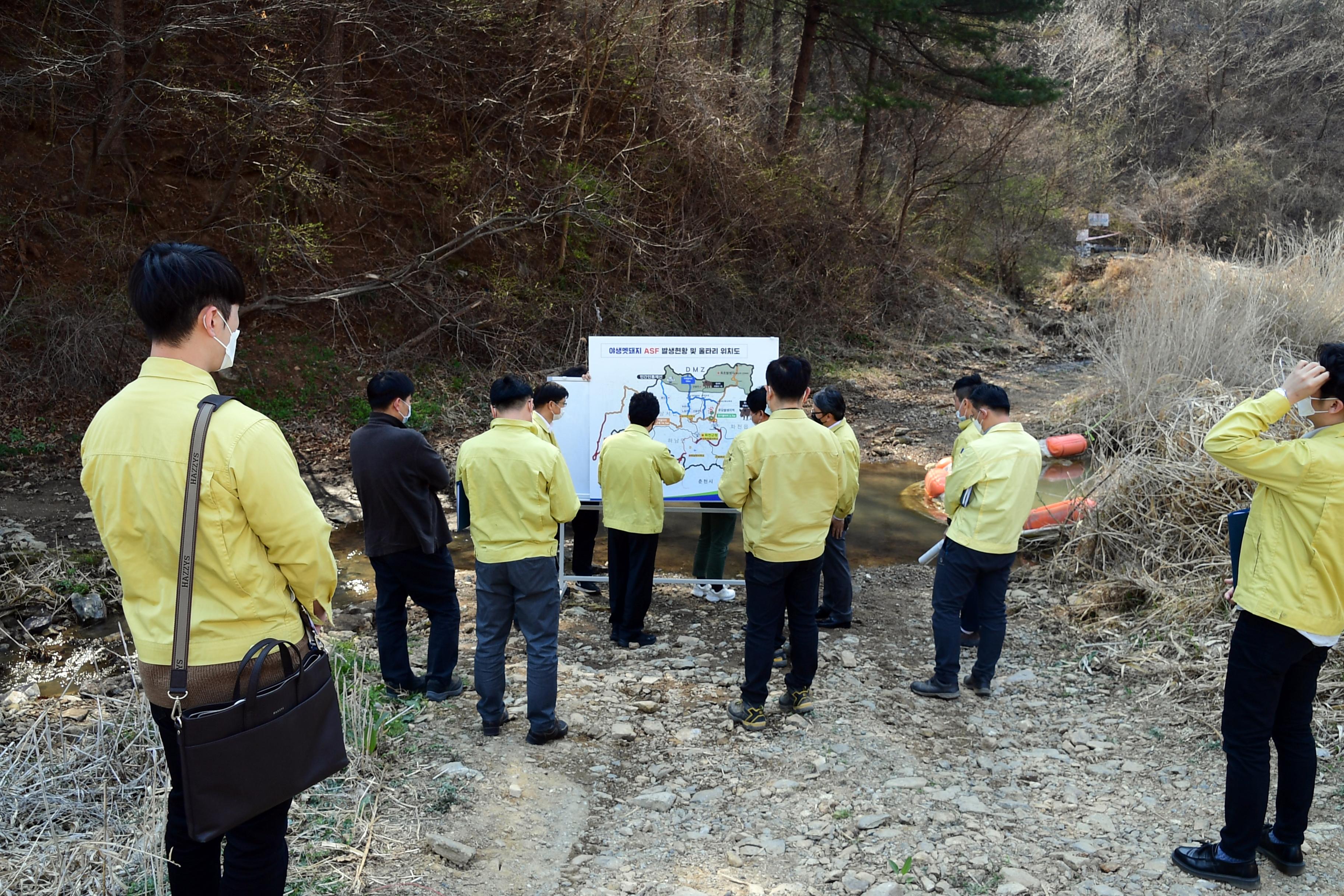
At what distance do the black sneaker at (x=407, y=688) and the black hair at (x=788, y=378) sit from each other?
2.62 meters

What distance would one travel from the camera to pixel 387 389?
4609 millimetres

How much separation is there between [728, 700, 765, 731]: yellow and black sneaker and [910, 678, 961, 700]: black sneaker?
107 cm

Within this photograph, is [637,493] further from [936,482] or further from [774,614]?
[936,482]

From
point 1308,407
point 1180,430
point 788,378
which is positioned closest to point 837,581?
point 788,378

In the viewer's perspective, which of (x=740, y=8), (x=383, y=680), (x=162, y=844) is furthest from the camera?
(x=740, y=8)

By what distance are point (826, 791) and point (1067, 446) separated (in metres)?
9.17

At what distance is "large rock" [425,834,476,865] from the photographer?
10.9ft

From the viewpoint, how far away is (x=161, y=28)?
970 cm

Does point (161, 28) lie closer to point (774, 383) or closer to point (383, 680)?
point (383, 680)

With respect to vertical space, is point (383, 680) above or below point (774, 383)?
below

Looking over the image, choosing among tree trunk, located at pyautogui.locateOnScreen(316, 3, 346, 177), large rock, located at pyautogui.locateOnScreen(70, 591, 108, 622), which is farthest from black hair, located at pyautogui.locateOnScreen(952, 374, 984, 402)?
tree trunk, located at pyautogui.locateOnScreen(316, 3, 346, 177)

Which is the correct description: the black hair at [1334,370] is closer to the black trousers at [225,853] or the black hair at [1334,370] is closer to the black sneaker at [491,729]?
the black trousers at [225,853]

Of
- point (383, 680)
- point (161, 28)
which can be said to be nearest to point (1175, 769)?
point (383, 680)

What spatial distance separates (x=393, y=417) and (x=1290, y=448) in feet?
13.5
